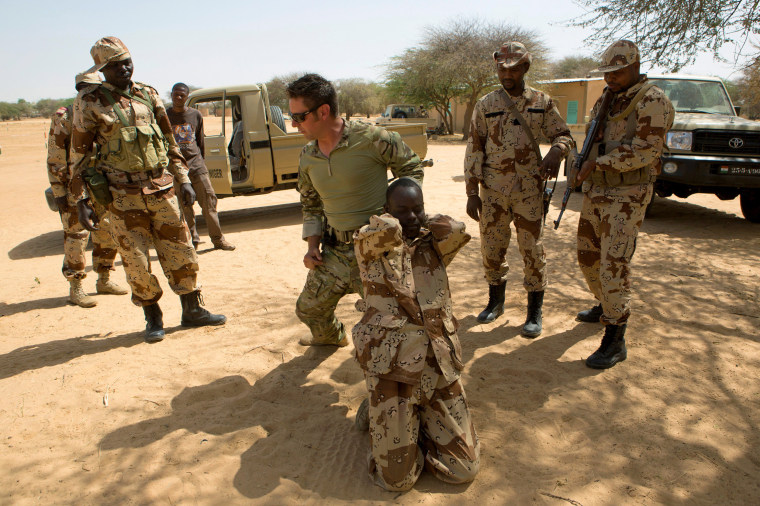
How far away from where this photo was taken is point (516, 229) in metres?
4.03

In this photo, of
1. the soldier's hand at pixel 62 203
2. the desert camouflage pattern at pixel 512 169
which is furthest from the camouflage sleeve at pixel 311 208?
the soldier's hand at pixel 62 203

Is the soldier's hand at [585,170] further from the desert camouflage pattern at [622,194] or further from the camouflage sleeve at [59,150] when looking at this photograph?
the camouflage sleeve at [59,150]

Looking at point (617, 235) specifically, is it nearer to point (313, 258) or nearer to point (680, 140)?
point (313, 258)

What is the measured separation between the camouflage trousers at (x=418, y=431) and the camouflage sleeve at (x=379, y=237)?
528mm

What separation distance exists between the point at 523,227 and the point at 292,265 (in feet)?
9.83

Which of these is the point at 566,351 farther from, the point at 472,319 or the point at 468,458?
the point at 468,458

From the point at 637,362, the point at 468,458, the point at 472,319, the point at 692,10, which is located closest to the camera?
the point at 468,458

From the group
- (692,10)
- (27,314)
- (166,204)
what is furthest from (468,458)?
(692,10)

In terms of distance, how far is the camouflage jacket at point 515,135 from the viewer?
3.87 m

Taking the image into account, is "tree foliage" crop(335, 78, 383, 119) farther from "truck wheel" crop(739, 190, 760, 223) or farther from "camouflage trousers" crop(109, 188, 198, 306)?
"camouflage trousers" crop(109, 188, 198, 306)

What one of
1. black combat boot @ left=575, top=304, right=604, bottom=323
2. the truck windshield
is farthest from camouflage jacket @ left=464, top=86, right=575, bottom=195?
the truck windshield

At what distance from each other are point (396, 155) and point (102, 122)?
2.19 meters

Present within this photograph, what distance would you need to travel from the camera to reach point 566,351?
150 inches

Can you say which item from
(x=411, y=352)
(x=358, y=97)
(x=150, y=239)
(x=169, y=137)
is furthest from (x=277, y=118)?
(x=358, y=97)
